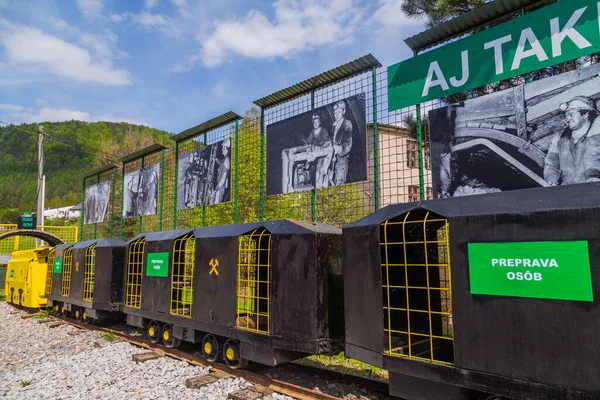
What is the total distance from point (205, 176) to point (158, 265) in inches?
185

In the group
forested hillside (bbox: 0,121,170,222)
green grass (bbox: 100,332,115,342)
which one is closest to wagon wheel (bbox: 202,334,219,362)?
green grass (bbox: 100,332,115,342)

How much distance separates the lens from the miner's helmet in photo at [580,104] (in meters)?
6.15

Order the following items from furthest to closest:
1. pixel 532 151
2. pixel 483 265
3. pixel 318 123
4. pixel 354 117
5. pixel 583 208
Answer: pixel 318 123 → pixel 354 117 → pixel 532 151 → pixel 483 265 → pixel 583 208

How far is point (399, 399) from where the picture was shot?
6.05 m

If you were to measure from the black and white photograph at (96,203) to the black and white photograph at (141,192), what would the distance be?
112 inches

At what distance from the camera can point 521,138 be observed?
682cm

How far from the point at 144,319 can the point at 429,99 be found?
855cm

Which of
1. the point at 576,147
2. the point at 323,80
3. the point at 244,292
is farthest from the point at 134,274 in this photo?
the point at 576,147

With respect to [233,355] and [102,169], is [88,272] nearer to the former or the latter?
[233,355]

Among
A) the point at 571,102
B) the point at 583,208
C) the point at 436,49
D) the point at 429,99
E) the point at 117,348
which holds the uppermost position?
the point at 436,49

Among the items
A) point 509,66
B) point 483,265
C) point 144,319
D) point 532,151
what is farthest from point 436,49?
point 144,319

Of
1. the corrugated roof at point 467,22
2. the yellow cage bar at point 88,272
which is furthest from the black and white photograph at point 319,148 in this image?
the yellow cage bar at point 88,272

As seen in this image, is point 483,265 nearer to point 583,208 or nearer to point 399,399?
point 583,208

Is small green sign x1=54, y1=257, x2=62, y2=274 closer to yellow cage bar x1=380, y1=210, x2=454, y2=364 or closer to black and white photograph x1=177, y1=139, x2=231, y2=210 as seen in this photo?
black and white photograph x1=177, y1=139, x2=231, y2=210
